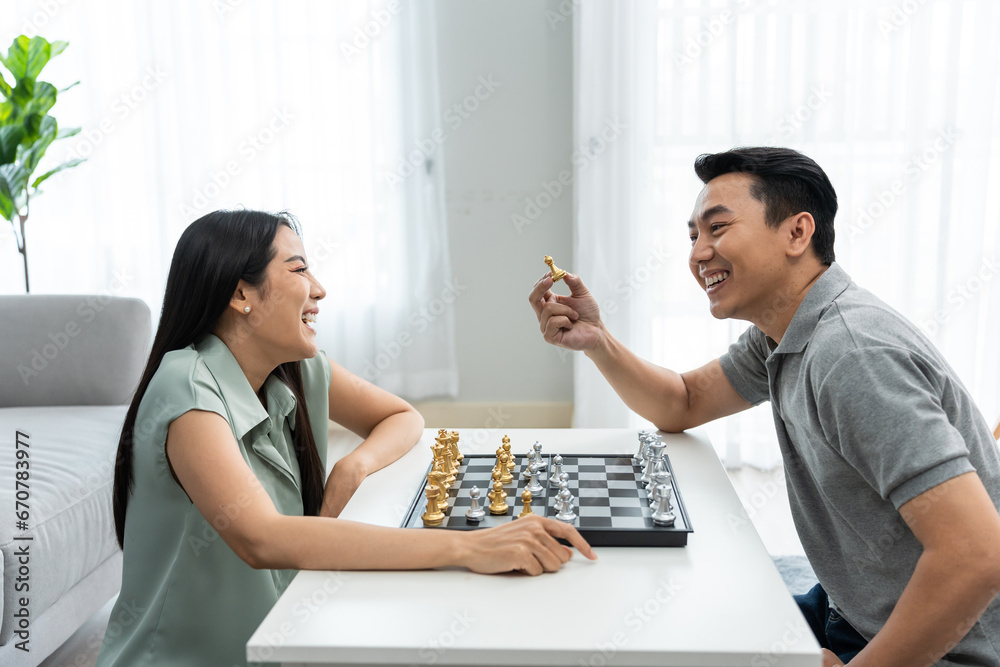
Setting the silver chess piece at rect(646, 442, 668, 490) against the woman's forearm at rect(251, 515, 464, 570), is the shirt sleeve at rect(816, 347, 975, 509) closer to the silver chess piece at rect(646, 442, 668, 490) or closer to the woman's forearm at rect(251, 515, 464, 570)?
the silver chess piece at rect(646, 442, 668, 490)

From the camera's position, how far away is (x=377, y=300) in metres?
3.80

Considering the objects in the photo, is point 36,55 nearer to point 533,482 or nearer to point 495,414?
point 495,414

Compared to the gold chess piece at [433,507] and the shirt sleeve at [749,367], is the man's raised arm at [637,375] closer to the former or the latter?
the shirt sleeve at [749,367]

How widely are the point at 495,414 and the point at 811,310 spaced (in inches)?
106

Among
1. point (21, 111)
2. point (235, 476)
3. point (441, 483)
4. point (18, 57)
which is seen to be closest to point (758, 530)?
point (441, 483)

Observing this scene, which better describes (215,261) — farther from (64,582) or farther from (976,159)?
(976,159)

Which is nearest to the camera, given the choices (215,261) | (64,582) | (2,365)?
(215,261)

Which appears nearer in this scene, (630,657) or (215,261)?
(630,657)

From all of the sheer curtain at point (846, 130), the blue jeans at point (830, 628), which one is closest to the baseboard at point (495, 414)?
the sheer curtain at point (846, 130)

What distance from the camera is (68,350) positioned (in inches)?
112

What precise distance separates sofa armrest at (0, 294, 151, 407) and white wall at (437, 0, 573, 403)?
1.55 m

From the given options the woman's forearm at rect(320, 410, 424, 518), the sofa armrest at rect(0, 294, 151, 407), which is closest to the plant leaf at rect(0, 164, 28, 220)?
the sofa armrest at rect(0, 294, 151, 407)

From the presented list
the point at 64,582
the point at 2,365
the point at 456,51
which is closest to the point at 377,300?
the point at 456,51

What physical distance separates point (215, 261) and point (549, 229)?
8.17 feet
